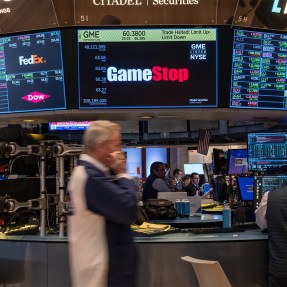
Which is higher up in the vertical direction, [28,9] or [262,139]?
[28,9]

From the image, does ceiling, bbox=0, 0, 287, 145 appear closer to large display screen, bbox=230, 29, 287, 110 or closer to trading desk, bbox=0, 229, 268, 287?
large display screen, bbox=230, 29, 287, 110

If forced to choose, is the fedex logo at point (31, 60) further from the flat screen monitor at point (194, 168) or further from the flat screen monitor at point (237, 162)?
the flat screen monitor at point (194, 168)

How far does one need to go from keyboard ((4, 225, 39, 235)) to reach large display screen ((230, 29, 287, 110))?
215 centimetres

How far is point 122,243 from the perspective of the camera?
7.62 feet

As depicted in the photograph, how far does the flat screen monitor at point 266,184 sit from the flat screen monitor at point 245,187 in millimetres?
1085

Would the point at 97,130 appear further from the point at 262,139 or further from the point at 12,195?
the point at 262,139

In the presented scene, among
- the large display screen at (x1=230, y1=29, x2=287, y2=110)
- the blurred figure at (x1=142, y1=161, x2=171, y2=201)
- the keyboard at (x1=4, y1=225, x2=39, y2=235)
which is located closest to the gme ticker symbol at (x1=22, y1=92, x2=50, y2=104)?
the keyboard at (x1=4, y1=225, x2=39, y2=235)

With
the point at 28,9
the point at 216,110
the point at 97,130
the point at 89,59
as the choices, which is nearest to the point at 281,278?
the point at 216,110

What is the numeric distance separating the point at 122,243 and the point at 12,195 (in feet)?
8.60

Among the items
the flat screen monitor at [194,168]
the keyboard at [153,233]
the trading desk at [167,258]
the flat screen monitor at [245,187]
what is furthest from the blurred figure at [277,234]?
the flat screen monitor at [194,168]

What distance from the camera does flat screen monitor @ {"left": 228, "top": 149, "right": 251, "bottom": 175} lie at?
6.56 metres

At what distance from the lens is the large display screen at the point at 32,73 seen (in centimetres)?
438

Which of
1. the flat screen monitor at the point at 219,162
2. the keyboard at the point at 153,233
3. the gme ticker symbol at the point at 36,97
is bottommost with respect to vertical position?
the keyboard at the point at 153,233

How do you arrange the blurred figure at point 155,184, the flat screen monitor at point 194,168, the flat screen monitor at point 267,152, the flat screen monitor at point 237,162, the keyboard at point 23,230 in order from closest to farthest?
1. the keyboard at point 23,230
2. the flat screen monitor at point 267,152
3. the flat screen monitor at point 237,162
4. the blurred figure at point 155,184
5. the flat screen monitor at point 194,168
